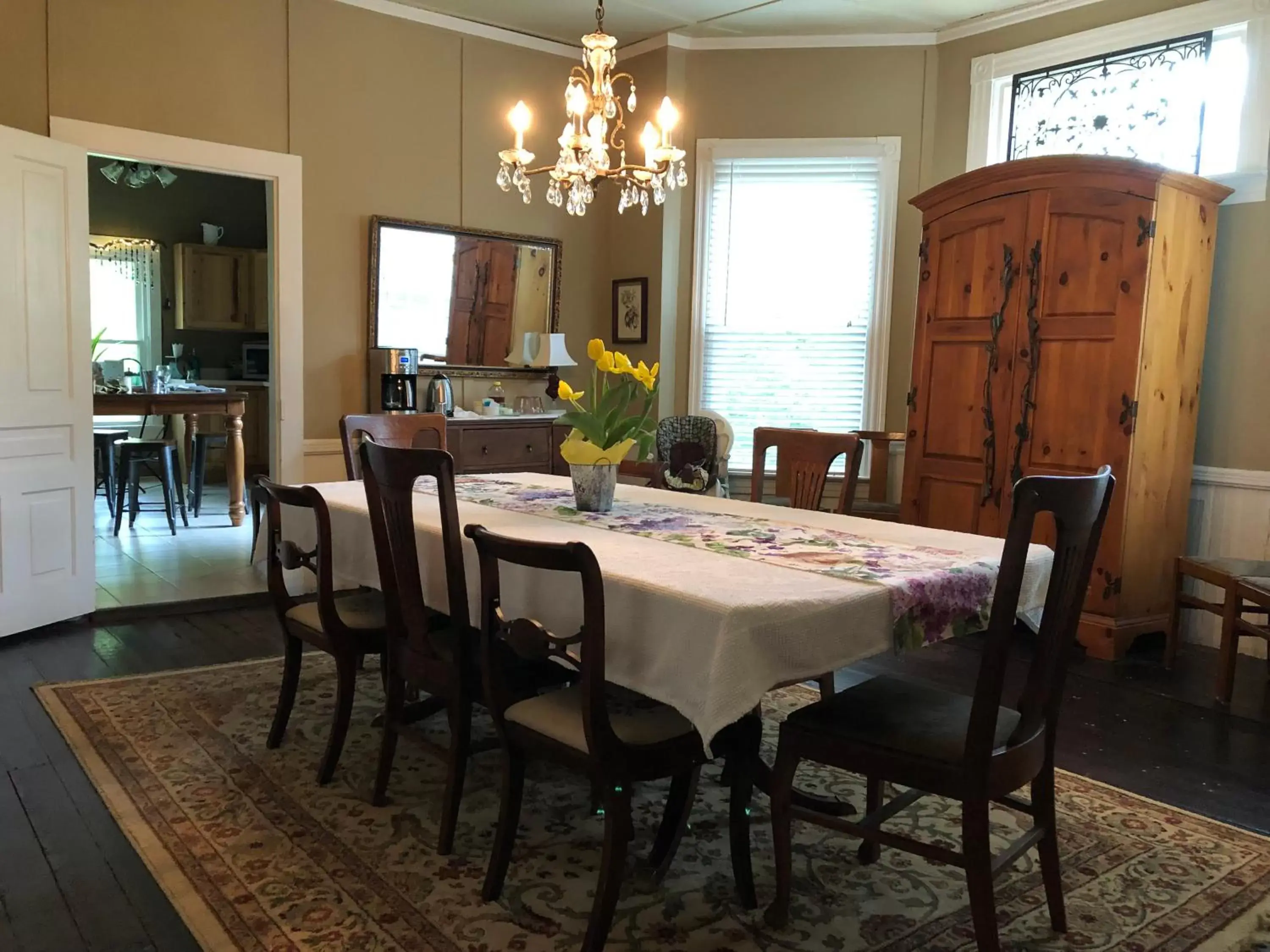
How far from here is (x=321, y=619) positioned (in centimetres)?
265

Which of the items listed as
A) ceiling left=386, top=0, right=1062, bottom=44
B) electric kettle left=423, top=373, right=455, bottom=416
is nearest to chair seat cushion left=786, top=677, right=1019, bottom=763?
electric kettle left=423, top=373, right=455, bottom=416

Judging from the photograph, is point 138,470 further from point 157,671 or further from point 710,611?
point 710,611

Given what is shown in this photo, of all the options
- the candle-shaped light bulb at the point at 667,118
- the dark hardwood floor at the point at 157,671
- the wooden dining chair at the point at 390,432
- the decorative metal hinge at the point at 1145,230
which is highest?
the candle-shaped light bulb at the point at 667,118

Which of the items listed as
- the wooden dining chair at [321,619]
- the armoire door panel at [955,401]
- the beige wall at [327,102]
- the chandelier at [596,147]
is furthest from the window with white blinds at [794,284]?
the wooden dining chair at [321,619]

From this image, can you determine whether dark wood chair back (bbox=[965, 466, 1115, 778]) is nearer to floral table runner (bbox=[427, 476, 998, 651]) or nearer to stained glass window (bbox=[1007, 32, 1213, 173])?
floral table runner (bbox=[427, 476, 998, 651])

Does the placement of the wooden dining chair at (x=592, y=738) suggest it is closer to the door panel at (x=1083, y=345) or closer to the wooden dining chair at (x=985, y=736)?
the wooden dining chair at (x=985, y=736)

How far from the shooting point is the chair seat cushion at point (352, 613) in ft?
8.86

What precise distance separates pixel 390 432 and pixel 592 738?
222 centimetres

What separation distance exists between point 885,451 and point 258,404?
6.33 meters

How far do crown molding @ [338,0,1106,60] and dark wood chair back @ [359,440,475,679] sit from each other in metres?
3.51

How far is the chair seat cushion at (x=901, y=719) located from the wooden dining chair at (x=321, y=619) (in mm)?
1291

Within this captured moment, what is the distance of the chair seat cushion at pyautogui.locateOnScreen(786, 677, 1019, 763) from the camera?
5.98ft

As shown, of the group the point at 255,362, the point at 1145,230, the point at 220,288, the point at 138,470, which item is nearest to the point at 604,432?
the point at 1145,230

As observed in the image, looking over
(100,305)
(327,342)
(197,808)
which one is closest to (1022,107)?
(327,342)
